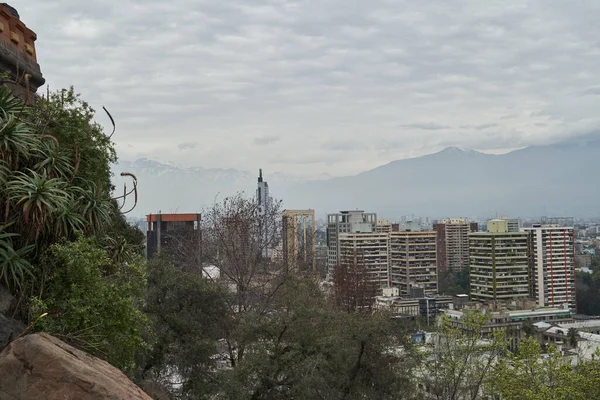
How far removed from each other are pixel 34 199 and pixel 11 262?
0.71 metres

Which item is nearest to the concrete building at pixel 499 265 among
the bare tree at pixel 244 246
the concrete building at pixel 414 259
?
the concrete building at pixel 414 259

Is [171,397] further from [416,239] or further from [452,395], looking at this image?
[416,239]

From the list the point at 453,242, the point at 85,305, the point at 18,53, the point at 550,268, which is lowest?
the point at 550,268

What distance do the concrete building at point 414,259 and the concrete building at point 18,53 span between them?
60.1 meters

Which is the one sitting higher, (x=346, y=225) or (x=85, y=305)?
(x=346, y=225)

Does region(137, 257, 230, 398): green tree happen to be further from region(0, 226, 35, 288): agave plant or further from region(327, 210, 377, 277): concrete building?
region(327, 210, 377, 277): concrete building

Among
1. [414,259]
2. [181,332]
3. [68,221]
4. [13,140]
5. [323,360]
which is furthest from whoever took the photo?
[414,259]

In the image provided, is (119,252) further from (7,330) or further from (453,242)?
(453,242)

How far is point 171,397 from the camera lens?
10.9 metres

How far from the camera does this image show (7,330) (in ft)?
19.0

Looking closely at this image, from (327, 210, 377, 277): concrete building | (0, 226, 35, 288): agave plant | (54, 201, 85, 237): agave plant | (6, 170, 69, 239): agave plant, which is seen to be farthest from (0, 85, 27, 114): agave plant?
(327, 210, 377, 277): concrete building

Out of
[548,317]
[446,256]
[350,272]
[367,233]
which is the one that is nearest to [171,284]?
[350,272]

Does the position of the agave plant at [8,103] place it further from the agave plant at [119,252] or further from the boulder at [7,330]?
the boulder at [7,330]

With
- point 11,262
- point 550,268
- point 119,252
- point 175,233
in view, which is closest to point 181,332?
point 119,252
